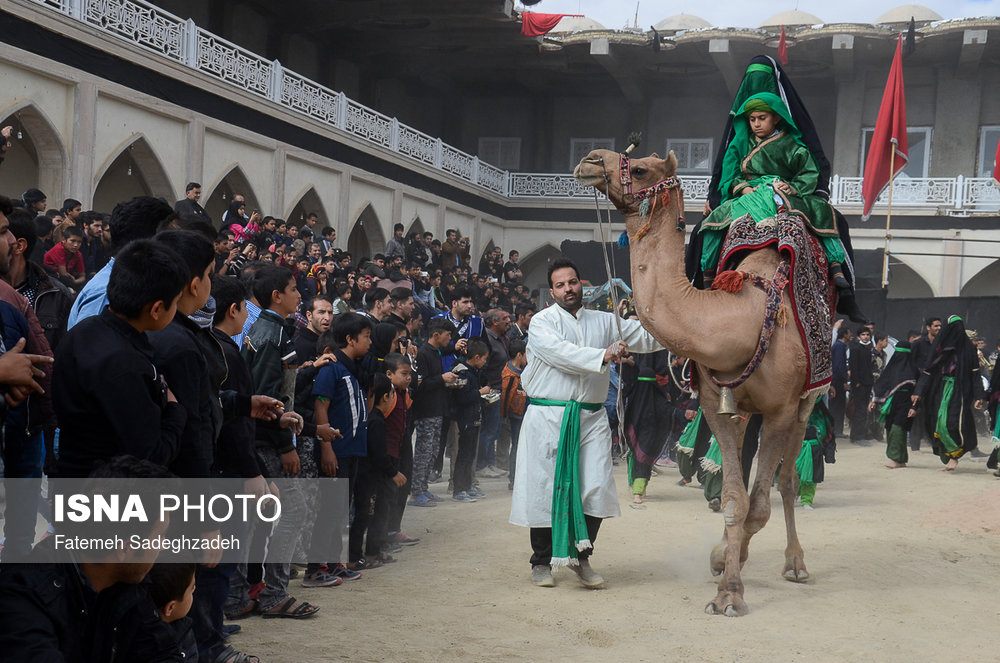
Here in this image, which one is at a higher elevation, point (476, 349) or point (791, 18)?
point (791, 18)

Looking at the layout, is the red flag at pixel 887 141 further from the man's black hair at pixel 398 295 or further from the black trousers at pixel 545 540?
the black trousers at pixel 545 540

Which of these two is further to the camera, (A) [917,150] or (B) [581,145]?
(B) [581,145]

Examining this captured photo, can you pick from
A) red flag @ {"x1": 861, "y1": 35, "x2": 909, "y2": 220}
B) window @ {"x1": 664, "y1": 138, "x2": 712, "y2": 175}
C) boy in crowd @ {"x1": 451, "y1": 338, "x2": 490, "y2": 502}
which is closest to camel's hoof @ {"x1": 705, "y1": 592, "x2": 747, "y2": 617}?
boy in crowd @ {"x1": 451, "y1": 338, "x2": 490, "y2": 502}

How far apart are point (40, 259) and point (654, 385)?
247 inches

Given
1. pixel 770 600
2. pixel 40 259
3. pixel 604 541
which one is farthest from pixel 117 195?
pixel 770 600

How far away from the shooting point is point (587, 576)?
591 cm

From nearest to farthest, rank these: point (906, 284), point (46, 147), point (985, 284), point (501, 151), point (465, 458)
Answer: point (465, 458)
point (46, 147)
point (985, 284)
point (906, 284)
point (501, 151)

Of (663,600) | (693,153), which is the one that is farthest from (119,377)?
(693,153)

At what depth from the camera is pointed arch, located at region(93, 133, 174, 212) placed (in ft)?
50.2

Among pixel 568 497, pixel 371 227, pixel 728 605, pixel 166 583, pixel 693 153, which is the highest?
pixel 693 153

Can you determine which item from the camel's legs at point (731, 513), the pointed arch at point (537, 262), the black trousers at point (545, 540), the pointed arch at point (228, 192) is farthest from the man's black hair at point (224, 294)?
the pointed arch at point (537, 262)

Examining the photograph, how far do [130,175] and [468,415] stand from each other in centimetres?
1182

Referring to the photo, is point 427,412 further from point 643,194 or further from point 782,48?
point 782,48

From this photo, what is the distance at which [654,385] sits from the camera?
10.5 metres
